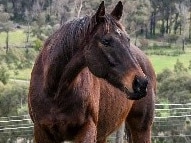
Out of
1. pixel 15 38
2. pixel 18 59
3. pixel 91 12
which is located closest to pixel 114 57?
pixel 91 12

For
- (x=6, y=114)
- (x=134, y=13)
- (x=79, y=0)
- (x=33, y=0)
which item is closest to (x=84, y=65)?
(x=6, y=114)

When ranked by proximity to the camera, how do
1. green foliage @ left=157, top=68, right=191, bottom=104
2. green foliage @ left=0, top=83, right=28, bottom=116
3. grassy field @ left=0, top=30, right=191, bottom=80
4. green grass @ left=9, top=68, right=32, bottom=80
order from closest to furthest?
green foliage @ left=0, top=83, right=28, bottom=116 < green foliage @ left=157, top=68, right=191, bottom=104 < green grass @ left=9, top=68, right=32, bottom=80 < grassy field @ left=0, top=30, right=191, bottom=80

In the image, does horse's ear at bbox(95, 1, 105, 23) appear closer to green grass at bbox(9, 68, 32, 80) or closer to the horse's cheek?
the horse's cheek

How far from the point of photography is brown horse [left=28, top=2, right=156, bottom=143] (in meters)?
3.88

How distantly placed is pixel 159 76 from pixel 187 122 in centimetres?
1233

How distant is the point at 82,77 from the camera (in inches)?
178

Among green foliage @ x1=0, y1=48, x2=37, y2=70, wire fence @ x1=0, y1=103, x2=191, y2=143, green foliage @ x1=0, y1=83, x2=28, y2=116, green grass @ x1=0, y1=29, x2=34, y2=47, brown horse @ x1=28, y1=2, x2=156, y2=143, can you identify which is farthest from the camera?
green grass @ x1=0, y1=29, x2=34, y2=47

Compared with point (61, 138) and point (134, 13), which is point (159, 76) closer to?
point (134, 13)

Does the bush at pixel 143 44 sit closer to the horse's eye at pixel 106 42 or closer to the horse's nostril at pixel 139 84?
the horse's eye at pixel 106 42

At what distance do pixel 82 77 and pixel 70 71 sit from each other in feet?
0.73

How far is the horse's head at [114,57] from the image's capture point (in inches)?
149

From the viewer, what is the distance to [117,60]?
388cm

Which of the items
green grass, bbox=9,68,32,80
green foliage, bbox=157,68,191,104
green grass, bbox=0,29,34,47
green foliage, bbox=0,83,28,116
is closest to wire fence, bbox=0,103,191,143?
green foliage, bbox=0,83,28,116

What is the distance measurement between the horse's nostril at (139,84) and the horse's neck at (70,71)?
1.91 feet
